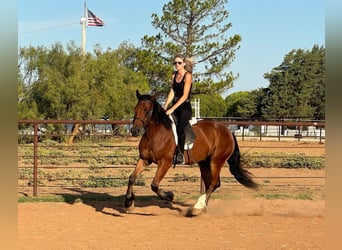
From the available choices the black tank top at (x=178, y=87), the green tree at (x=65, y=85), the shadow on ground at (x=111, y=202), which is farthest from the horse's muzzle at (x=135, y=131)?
the green tree at (x=65, y=85)

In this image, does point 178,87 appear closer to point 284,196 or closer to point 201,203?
point 201,203

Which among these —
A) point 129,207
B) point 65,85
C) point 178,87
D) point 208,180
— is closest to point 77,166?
point 208,180

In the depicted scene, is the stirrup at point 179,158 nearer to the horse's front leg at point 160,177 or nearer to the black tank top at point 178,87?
the horse's front leg at point 160,177

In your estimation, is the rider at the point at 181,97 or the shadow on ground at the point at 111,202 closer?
the rider at the point at 181,97

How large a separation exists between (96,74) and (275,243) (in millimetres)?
29213

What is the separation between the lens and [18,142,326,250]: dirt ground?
206 inches

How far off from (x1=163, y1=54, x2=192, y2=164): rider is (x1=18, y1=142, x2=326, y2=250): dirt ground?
111 cm

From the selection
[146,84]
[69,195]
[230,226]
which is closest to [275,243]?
[230,226]

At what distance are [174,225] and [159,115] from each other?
1.64 m

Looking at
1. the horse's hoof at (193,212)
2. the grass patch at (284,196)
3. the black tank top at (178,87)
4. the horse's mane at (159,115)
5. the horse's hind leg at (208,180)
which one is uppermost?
the black tank top at (178,87)

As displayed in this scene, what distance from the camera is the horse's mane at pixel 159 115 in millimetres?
6812

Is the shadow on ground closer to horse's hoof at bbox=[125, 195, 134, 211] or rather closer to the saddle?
horse's hoof at bbox=[125, 195, 134, 211]

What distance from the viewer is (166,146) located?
686 cm

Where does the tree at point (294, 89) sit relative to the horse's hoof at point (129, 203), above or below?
above
